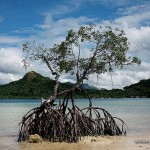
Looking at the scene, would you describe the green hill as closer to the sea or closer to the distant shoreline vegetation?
the distant shoreline vegetation

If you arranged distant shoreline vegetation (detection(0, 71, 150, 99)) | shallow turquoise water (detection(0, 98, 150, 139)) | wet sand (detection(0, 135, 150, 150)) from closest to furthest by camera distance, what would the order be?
wet sand (detection(0, 135, 150, 150))
shallow turquoise water (detection(0, 98, 150, 139))
distant shoreline vegetation (detection(0, 71, 150, 99))

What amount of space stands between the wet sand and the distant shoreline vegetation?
278 feet

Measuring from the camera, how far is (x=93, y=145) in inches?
515

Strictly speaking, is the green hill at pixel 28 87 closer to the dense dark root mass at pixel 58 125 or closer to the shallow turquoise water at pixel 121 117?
the shallow turquoise water at pixel 121 117

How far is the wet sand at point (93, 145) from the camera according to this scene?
496 inches

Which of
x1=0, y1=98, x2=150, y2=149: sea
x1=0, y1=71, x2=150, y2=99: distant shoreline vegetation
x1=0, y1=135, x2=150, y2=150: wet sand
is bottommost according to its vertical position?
x1=0, y1=135, x2=150, y2=150: wet sand

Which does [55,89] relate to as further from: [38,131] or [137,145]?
[137,145]

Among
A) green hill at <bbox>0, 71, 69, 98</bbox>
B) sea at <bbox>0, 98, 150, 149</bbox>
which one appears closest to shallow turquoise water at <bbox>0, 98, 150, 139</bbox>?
sea at <bbox>0, 98, 150, 149</bbox>

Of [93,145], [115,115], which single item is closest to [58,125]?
[93,145]

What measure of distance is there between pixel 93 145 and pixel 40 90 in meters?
94.1

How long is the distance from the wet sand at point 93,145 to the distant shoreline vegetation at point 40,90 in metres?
84.6

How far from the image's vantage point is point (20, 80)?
11781 cm

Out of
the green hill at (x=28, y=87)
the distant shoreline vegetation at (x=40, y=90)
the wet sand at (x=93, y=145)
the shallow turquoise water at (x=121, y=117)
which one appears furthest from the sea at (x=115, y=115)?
the green hill at (x=28, y=87)

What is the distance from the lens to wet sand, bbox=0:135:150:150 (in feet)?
41.3
